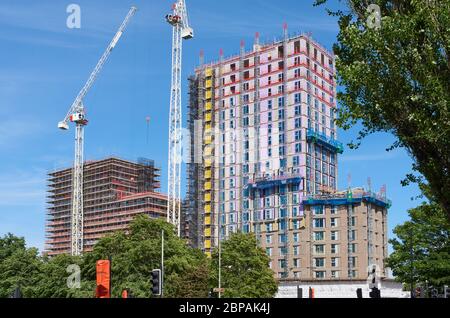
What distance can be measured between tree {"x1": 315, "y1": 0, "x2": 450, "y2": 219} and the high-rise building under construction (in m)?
107

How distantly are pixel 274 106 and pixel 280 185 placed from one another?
1834 centimetres

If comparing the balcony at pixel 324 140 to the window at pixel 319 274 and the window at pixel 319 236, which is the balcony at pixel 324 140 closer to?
the window at pixel 319 236

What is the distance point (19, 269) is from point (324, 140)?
7946 centimetres

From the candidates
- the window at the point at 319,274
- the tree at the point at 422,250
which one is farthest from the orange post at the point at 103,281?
the window at the point at 319,274

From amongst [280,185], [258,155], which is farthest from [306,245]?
[258,155]

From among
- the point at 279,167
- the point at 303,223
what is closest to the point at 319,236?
the point at 303,223

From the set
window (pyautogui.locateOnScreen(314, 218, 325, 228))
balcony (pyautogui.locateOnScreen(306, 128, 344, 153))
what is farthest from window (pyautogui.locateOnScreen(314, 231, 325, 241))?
balcony (pyautogui.locateOnScreen(306, 128, 344, 153))

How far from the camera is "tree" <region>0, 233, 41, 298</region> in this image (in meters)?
85.6

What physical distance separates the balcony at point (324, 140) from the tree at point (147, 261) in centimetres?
7014

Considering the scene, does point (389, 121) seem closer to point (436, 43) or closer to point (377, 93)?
point (377, 93)

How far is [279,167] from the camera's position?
5620 inches

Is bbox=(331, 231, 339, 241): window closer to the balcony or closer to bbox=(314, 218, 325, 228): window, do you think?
bbox=(314, 218, 325, 228): window

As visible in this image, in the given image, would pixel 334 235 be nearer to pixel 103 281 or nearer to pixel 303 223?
pixel 303 223

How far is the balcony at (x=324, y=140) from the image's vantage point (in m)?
141
